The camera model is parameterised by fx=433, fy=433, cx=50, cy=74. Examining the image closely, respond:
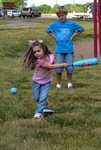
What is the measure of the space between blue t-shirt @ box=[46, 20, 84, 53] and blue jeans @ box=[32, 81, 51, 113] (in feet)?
7.66

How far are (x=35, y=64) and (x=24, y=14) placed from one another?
64877 mm

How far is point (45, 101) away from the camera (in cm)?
573

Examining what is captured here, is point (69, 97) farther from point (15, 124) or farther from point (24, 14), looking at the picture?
point (24, 14)

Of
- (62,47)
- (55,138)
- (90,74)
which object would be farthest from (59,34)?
(55,138)

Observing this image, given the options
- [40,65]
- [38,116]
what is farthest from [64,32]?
[38,116]

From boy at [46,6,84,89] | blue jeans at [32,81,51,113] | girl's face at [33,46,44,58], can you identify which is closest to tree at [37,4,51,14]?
boy at [46,6,84,89]

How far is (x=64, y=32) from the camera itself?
797 cm

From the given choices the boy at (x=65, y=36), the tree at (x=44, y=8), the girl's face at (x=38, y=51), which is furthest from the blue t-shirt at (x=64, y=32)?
the tree at (x=44, y=8)

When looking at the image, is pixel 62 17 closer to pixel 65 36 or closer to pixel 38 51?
pixel 65 36

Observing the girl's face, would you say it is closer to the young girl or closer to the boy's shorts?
the young girl

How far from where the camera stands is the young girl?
553 cm

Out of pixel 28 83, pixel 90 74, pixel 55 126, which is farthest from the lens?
pixel 90 74

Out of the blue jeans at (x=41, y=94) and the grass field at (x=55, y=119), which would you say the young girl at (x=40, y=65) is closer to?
the blue jeans at (x=41, y=94)

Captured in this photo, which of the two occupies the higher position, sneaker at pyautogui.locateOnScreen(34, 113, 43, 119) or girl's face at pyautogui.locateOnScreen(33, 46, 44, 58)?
girl's face at pyautogui.locateOnScreen(33, 46, 44, 58)
